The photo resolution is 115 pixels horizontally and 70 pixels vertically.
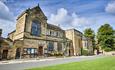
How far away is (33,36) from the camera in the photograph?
32812 millimetres

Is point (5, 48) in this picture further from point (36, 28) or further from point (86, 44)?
point (86, 44)

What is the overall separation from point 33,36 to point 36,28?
2431mm

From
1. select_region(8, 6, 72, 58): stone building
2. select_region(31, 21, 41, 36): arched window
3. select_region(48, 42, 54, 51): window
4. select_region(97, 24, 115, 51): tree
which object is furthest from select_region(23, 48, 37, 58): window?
select_region(97, 24, 115, 51): tree

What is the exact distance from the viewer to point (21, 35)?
31.8m

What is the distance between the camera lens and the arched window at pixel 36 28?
33.3 m

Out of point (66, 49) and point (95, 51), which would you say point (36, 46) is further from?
point (95, 51)

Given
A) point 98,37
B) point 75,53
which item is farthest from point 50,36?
point 98,37

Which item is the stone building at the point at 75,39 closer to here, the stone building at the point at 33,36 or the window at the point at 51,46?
the stone building at the point at 33,36

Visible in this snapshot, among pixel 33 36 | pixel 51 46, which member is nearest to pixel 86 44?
pixel 51 46

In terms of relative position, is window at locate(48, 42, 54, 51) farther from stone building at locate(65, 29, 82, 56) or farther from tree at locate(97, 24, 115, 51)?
tree at locate(97, 24, 115, 51)

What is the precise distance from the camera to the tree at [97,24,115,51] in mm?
57781

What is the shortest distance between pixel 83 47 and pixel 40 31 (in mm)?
22060

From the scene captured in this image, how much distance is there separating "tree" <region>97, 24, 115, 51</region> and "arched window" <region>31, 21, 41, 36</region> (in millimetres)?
34200

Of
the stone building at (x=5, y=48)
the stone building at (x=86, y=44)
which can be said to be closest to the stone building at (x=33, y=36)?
the stone building at (x=5, y=48)
